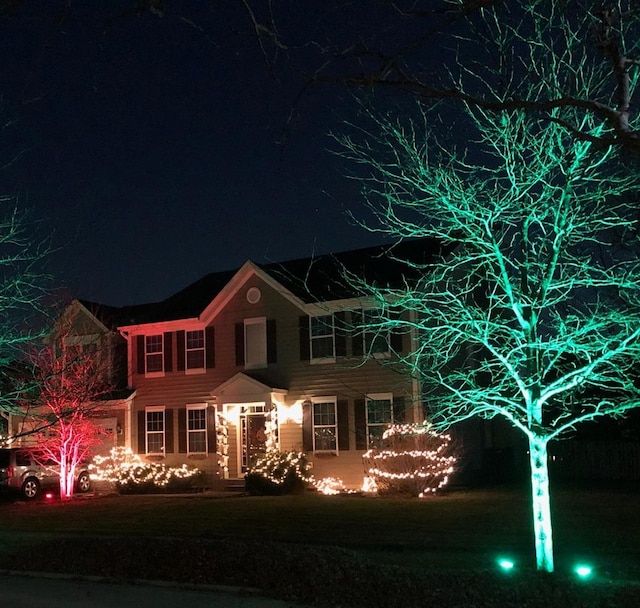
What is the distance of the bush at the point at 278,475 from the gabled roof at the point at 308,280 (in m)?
4.38

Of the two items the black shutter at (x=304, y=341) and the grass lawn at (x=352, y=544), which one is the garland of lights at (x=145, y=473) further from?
the black shutter at (x=304, y=341)

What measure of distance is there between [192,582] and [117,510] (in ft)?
35.0

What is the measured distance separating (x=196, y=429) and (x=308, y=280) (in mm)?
5971

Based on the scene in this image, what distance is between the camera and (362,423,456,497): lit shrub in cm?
2019

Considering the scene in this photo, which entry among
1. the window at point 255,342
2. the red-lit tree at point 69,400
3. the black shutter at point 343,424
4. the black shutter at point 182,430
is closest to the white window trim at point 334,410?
the black shutter at point 343,424

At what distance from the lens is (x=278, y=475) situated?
73.8 ft

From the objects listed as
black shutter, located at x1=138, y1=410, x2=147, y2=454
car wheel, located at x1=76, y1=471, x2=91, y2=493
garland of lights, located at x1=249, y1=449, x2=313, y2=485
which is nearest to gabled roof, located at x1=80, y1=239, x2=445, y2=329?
black shutter, located at x1=138, y1=410, x2=147, y2=454

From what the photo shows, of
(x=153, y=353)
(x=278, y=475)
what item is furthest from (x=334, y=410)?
(x=153, y=353)

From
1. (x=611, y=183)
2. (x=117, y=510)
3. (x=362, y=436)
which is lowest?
(x=117, y=510)

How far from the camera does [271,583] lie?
927 cm

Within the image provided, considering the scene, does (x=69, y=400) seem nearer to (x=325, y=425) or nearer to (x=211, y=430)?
(x=211, y=430)

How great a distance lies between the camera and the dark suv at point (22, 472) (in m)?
24.5

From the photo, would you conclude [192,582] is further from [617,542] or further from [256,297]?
[256,297]

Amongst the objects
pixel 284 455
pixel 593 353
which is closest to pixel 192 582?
pixel 593 353
